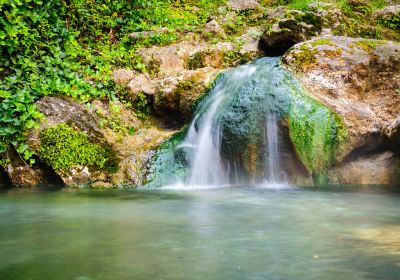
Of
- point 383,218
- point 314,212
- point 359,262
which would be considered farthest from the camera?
point 314,212

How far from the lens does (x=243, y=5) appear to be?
10734 millimetres

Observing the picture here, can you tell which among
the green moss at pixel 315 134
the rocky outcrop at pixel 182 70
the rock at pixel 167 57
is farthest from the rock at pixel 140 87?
the green moss at pixel 315 134

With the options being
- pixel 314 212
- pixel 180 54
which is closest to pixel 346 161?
pixel 314 212

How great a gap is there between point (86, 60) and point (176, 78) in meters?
1.68

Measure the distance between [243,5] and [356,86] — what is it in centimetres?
423

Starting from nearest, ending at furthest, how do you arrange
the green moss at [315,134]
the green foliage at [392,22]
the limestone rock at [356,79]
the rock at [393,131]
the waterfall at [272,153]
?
1. the rock at [393,131]
2. the green moss at [315,134]
3. the waterfall at [272,153]
4. the limestone rock at [356,79]
5. the green foliage at [392,22]

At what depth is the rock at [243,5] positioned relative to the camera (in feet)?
35.0

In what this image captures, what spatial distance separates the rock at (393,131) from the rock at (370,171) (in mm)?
285

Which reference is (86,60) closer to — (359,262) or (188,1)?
(188,1)

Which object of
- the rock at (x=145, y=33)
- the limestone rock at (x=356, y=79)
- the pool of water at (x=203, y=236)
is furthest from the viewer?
the rock at (x=145, y=33)

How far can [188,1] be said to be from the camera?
11.6m

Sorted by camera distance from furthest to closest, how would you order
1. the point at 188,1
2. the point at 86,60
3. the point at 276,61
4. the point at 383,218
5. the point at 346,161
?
the point at 188,1 → the point at 86,60 → the point at 276,61 → the point at 346,161 → the point at 383,218

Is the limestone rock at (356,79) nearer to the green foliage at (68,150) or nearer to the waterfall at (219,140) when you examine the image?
the waterfall at (219,140)

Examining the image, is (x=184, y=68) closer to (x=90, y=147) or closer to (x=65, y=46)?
(x=65, y=46)
